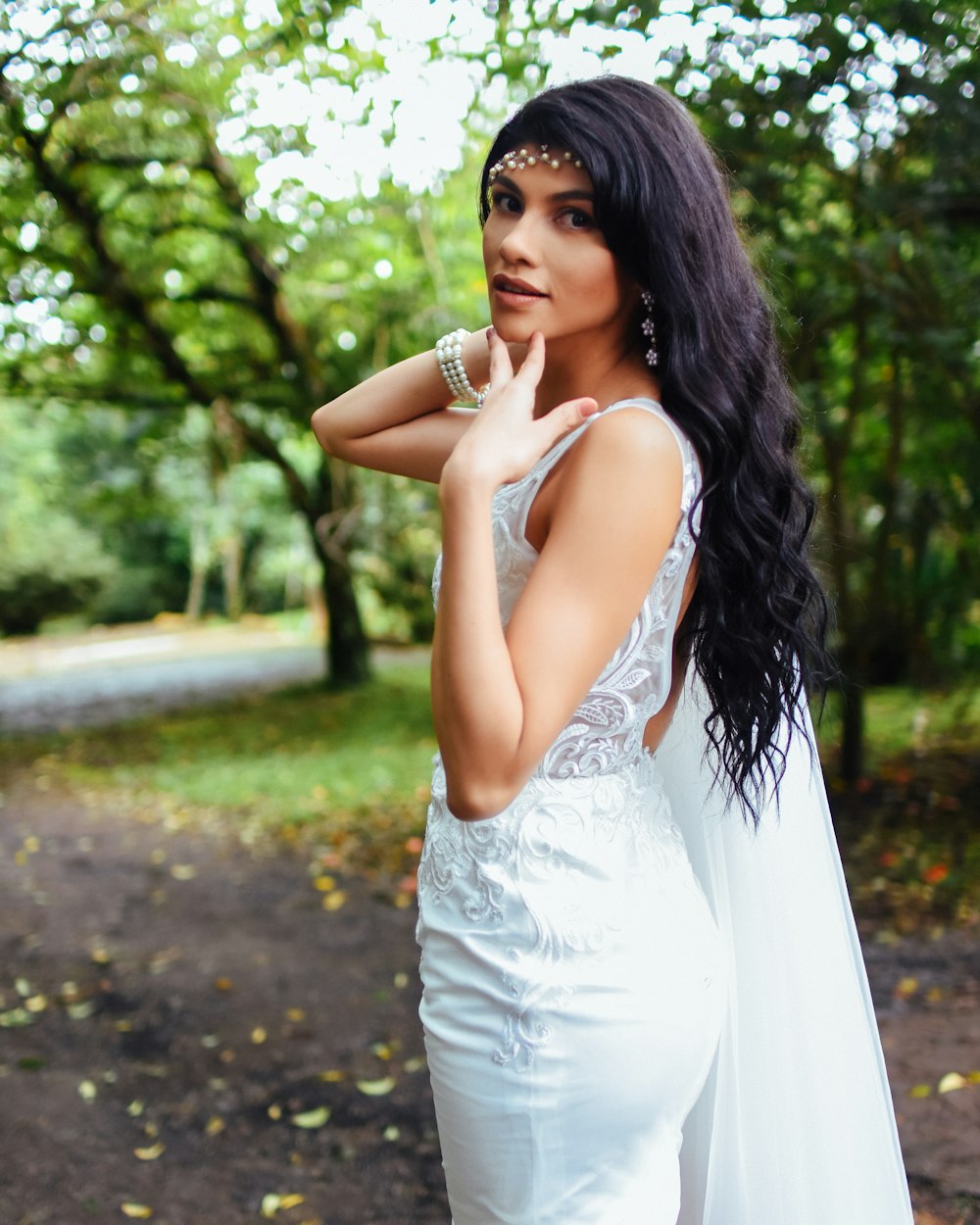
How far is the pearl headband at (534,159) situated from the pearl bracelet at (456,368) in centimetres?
43

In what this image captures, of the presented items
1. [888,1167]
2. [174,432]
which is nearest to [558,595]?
[888,1167]

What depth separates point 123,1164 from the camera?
3676mm

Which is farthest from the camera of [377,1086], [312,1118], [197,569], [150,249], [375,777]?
[197,569]

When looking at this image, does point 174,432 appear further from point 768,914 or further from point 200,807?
point 768,914

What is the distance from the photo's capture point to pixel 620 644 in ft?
4.83

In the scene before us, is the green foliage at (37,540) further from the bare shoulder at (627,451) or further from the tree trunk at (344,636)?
the bare shoulder at (627,451)

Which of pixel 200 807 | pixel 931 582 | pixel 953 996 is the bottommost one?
pixel 200 807

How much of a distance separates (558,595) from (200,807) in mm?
7756

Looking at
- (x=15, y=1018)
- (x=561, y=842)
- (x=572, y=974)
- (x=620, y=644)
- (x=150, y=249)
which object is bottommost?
(x=15, y=1018)

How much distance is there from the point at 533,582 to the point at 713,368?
0.41 meters

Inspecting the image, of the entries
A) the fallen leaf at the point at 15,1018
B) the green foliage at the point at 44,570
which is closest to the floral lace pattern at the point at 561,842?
the fallen leaf at the point at 15,1018

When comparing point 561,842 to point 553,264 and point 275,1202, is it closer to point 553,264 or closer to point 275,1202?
point 553,264

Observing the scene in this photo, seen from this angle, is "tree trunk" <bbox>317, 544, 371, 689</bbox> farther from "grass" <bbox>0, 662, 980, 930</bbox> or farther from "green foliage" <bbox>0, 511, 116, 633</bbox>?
"green foliage" <bbox>0, 511, 116, 633</bbox>

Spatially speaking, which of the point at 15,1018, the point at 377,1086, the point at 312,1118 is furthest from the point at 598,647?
the point at 15,1018
